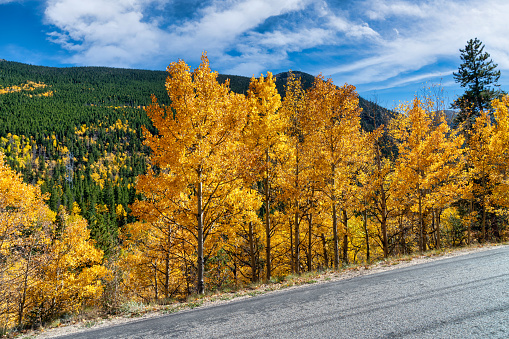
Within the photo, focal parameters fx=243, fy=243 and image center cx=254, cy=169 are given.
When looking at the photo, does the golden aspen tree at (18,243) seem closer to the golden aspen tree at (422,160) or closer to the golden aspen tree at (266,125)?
the golden aspen tree at (266,125)

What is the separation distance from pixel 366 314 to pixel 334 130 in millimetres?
10014

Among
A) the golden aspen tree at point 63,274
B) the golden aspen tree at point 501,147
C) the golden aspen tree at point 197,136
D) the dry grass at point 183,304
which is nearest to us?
the dry grass at point 183,304

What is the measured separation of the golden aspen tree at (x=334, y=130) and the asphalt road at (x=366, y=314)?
6.52 metres

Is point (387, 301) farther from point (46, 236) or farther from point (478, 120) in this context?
point (478, 120)

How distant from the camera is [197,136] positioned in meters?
10.3

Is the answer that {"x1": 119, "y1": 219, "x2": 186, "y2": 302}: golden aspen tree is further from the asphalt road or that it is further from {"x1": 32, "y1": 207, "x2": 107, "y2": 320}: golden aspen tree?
the asphalt road

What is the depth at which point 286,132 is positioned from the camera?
13992 millimetres

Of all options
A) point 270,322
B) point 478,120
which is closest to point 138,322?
point 270,322

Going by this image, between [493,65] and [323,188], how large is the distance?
99.9 ft

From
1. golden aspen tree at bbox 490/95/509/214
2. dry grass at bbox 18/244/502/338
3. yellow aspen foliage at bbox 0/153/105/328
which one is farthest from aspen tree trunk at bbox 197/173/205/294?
golden aspen tree at bbox 490/95/509/214

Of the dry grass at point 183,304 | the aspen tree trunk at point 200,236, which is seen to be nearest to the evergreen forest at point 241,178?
the aspen tree trunk at point 200,236

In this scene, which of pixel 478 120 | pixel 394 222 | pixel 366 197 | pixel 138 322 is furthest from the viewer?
pixel 394 222

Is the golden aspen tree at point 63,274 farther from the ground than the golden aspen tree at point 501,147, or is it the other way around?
the golden aspen tree at point 501,147

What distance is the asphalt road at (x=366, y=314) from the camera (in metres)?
4.17
